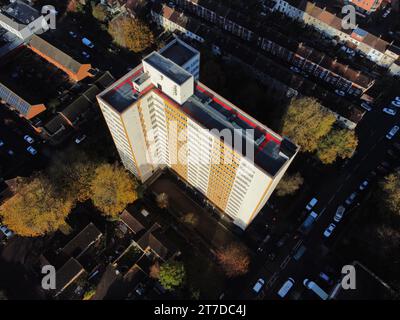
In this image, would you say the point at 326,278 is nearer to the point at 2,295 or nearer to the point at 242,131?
the point at 242,131

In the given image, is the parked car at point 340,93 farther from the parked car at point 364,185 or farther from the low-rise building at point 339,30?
the parked car at point 364,185

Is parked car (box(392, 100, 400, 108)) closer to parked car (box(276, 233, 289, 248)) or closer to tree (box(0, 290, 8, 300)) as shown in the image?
parked car (box(276, 233, 289, 248))

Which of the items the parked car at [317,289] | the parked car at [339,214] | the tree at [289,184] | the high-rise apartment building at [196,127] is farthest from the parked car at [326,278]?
the high-rise apartment building at [196,127]

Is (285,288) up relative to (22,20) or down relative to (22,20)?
down

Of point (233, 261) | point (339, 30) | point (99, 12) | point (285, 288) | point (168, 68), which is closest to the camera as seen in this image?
point (168, 68)

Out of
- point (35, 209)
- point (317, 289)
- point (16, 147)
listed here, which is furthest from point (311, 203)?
point (16, 147)

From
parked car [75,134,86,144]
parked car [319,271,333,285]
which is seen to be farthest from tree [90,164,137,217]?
parked car [319,271,333,285]

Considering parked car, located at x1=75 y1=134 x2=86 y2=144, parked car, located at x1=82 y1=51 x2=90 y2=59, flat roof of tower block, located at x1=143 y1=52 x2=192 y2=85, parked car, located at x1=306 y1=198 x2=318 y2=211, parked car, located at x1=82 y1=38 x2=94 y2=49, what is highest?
flat roof of tower block, located at x1=143 y1=52 x2=192 y2=85

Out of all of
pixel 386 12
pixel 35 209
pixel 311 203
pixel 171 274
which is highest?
pixel 386 12
